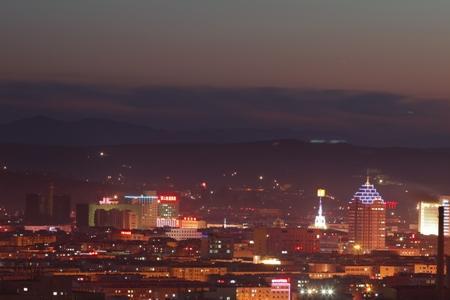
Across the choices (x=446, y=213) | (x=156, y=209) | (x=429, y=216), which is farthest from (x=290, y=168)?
(x=446, y=213)

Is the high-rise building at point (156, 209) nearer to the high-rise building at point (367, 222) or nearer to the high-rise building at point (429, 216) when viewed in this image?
the high-rise building at point (429, 216)

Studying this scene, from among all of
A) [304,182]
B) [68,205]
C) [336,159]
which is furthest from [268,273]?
[336,159]

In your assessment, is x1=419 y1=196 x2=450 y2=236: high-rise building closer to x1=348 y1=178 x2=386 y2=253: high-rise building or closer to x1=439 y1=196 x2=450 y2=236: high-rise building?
x1=439 y1=196 x2=450 y2=236: high-rise building

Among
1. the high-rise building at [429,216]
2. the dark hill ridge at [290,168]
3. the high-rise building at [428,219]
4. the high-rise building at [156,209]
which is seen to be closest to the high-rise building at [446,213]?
the high-rise building at [429,216]

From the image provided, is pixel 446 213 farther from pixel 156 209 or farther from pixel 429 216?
pixel 156 209

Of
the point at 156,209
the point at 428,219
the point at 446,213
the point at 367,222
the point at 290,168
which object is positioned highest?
the point at 290,168

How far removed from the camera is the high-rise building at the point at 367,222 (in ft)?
401

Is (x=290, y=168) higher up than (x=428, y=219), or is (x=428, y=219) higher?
(x=290, y=168)

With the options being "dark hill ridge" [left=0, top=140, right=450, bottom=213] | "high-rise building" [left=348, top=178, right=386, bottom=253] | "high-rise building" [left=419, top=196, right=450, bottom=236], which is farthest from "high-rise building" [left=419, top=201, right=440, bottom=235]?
"dark hill ridge" [left=0, top=140, right=450, bottom=213]

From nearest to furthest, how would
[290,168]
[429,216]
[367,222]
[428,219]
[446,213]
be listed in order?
[367,222] < [446,213] < [428,219] < [429,216] < [290,168]

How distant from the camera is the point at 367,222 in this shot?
410 ft

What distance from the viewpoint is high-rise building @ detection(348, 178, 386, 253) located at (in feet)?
401

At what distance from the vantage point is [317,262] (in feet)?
328

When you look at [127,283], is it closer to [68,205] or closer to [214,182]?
[68,205]
